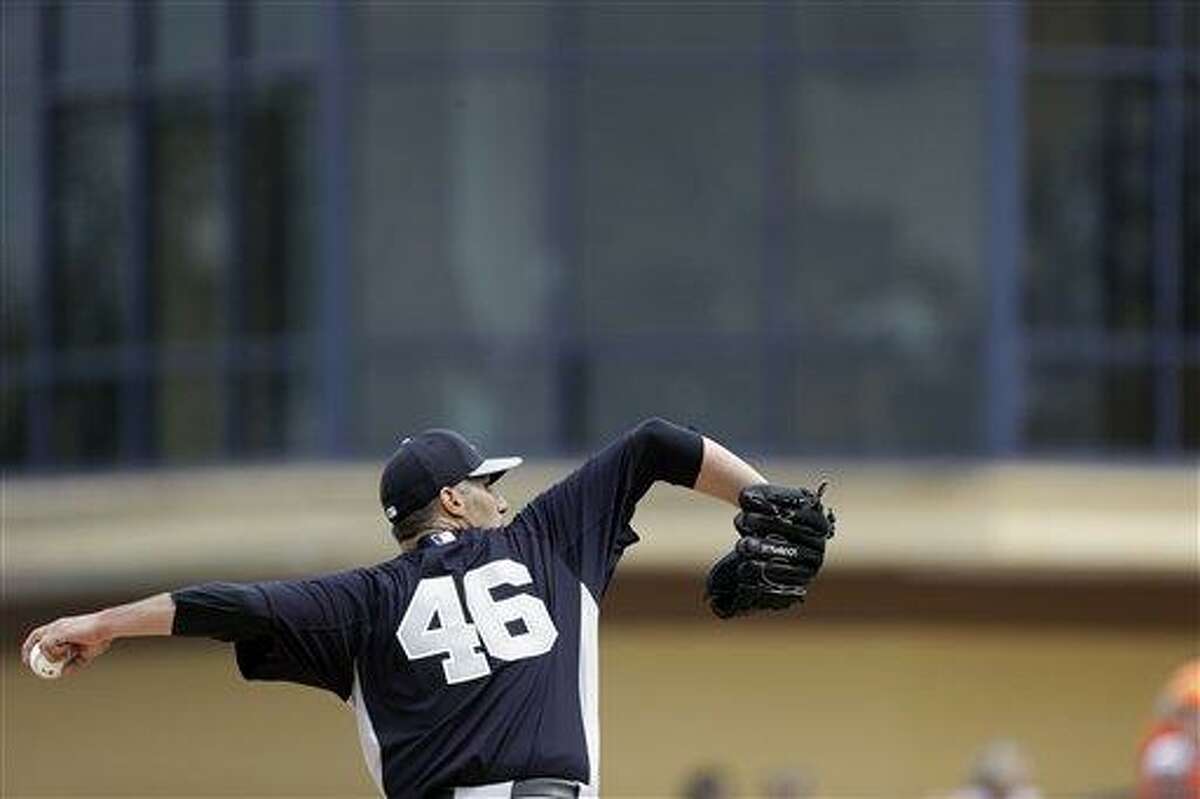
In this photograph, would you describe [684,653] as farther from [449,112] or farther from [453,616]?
[453,616]

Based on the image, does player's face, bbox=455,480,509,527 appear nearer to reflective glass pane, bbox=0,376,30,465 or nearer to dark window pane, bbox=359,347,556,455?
dark window pane, bbox=359,347,556,455

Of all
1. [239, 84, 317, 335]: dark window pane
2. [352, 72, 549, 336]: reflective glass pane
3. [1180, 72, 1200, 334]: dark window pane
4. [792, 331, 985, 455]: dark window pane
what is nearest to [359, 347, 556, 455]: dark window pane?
[352, 72, 549, 336]: reflective glass pane

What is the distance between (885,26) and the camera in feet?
78.3

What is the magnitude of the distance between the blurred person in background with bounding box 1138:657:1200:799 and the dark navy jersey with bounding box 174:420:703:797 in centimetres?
631

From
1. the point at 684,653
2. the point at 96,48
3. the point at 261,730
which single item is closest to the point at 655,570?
the point at 684,653

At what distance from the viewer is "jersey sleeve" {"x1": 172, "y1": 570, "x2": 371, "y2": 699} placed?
24.9ft

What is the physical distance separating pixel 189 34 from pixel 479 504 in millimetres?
17037

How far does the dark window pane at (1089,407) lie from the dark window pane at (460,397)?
352 cm

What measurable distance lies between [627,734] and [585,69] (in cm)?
475

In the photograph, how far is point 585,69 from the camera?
23.9 m

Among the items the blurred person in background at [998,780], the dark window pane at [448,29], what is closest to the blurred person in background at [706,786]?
the blurred person in background at [998,780]

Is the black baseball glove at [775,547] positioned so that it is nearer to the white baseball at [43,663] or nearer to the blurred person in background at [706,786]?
the white baseball at [43,663]

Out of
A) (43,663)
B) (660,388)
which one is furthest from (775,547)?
(660,388)

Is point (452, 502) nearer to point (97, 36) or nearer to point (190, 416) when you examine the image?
point (190, 416)
